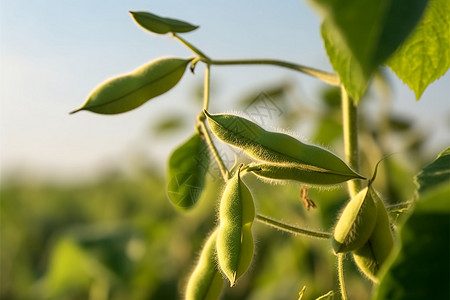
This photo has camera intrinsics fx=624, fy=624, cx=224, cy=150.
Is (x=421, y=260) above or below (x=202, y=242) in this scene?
above

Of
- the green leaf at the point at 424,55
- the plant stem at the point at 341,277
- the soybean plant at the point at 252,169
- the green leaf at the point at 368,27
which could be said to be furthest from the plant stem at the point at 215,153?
the green leaf at the point at 368,27

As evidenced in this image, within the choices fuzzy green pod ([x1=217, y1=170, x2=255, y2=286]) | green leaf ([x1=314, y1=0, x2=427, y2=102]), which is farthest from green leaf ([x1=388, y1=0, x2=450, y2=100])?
green leaf ([x1=314, y1=0, x2=427, y2=102])

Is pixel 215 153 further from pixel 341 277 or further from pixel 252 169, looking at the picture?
pixel 341 277

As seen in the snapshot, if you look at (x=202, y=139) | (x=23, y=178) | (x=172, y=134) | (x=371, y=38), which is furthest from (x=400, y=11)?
(x=23, y=178)

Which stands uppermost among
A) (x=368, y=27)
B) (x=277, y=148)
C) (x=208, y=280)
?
(x=368, y=27)

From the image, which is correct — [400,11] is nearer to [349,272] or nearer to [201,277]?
[201,277]

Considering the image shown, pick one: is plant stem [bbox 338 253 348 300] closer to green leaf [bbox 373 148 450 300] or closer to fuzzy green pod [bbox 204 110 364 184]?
fuzzy green pod [bbox 204 110 364 184]

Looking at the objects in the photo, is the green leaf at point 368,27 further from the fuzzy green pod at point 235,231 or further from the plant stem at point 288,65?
the plant stem at point 288,65

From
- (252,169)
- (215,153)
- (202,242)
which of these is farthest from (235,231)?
(202,242)
